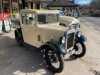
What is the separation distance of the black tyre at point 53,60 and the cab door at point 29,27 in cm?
135

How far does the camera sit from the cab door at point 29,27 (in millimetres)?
8916

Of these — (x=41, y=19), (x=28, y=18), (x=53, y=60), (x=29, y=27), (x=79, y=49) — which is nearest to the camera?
(x=53, y=60)

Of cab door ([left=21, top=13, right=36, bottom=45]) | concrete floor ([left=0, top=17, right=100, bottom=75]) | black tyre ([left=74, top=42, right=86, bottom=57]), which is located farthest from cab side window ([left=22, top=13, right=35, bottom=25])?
black tyre ([left=74, top=42, right=86, bottom=57])

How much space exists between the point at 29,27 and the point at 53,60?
204 cm

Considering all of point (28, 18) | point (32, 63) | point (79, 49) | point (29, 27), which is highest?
point (28, 18)

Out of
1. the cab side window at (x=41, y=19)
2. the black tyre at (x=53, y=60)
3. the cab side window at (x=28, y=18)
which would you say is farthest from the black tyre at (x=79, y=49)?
the cab side window at (x=28, y=18)

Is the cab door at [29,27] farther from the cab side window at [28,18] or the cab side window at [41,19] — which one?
the cab side window at [41,19]

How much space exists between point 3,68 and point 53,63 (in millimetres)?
1708

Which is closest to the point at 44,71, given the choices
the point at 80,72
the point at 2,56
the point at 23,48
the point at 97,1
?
the point at 80,72

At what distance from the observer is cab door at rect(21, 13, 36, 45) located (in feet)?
29.3

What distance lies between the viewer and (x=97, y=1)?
7088 centimetres

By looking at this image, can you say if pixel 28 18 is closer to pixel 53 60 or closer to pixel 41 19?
pixel 41 19

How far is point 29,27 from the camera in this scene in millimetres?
9125

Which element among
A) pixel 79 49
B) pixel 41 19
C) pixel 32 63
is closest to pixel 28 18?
pixel 41 19
